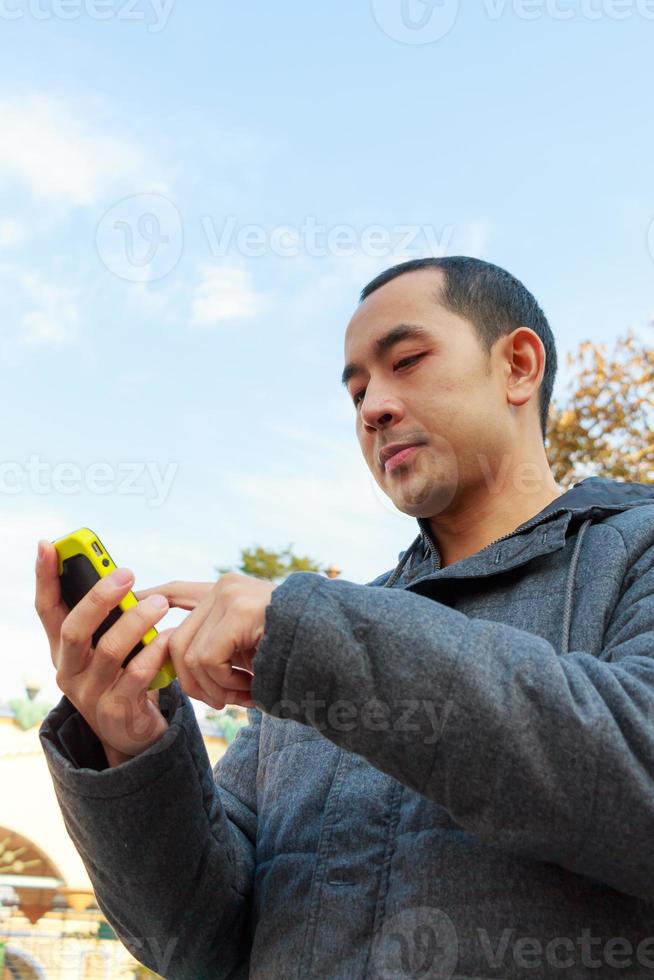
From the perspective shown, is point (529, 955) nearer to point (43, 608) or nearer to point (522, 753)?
point (522, 753)

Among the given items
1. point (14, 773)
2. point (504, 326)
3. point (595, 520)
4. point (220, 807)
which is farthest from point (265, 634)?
point (14, 773)

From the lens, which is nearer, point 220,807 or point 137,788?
point 137,788

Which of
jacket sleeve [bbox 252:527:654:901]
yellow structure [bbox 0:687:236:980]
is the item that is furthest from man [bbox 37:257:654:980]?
yellow structure [bbox 0:687:236:980]

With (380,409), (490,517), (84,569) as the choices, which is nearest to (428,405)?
(380,409)

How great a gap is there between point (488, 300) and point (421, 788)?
1201 mm

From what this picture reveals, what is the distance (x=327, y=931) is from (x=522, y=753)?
20.0 inches

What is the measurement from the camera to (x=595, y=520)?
5.57 feet

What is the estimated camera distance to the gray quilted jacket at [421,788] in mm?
1088

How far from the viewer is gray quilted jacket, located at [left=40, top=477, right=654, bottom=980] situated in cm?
109

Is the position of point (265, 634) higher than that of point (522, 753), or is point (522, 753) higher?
point (265, 634)

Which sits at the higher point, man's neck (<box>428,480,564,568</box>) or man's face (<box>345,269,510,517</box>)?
man's face (<box>345,269,510,517</box>)

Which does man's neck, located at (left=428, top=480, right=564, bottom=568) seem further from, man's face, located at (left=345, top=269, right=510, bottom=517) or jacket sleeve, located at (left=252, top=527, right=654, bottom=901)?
jacket sleeve, located at (left=252, top=527, right=654, bottom=901)

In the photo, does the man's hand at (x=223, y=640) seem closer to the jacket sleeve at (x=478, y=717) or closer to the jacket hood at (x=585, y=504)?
the jacket sleeve at (x=478, y=717)

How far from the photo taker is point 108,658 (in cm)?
138
